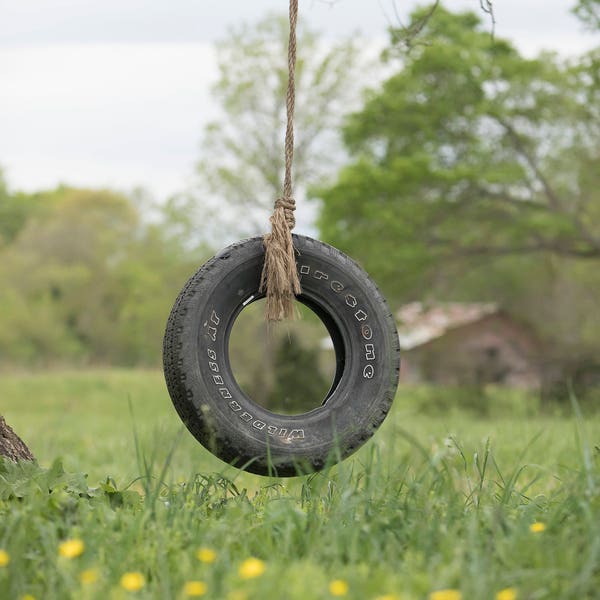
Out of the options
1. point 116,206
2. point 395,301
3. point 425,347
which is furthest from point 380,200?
point 116,206

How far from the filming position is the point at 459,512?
272cm

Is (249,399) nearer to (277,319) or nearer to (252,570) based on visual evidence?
(277,319)

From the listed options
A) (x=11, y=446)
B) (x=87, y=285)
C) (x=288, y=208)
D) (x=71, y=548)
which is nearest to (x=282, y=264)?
(x=288, y=208)

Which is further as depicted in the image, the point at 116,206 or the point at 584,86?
the point at 116,206

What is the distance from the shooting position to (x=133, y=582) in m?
2.12

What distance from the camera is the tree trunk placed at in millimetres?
3434

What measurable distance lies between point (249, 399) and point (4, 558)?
1303mm

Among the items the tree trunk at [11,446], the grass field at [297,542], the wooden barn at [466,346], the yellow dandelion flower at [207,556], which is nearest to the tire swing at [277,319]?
the grass field at [297,542]

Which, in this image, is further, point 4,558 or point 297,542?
point 297,542

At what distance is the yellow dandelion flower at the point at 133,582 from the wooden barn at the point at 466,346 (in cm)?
1667

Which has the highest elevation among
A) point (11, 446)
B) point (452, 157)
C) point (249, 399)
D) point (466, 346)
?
point (452, 157)

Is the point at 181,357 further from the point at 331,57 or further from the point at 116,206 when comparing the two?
the point at 116,206

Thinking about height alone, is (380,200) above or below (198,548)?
above

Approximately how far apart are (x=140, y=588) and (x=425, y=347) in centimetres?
2652
